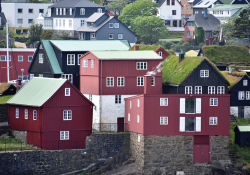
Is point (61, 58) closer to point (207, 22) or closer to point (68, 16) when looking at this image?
point (68, 16)

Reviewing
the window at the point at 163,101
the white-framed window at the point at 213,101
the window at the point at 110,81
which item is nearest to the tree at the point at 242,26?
the window at the point at 110,81

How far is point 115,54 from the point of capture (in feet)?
230

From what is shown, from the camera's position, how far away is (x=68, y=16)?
13412cm

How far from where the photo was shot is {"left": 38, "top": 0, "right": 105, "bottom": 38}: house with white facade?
13300cm

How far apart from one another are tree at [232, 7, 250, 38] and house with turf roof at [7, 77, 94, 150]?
199 feet

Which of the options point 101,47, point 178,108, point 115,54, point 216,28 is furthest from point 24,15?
point 178,108

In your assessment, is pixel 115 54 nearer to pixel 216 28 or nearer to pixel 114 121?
pixel 114 121

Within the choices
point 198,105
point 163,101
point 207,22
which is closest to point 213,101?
point 198,105

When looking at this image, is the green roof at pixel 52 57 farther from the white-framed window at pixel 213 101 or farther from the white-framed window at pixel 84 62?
the white-framed window at pixel 213 101

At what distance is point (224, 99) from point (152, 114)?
6935mm

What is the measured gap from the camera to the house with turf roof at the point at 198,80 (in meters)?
71.4

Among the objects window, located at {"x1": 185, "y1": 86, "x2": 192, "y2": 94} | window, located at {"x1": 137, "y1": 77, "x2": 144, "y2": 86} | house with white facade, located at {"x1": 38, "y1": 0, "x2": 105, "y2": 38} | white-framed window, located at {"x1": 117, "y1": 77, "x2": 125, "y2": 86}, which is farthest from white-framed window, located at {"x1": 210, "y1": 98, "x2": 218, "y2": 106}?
house with white facade, located at {"x1": 38, "y1": 0, "x2": 105, "y2": 38}

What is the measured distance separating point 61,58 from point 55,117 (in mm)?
14228

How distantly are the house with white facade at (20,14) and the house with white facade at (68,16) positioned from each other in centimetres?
380
